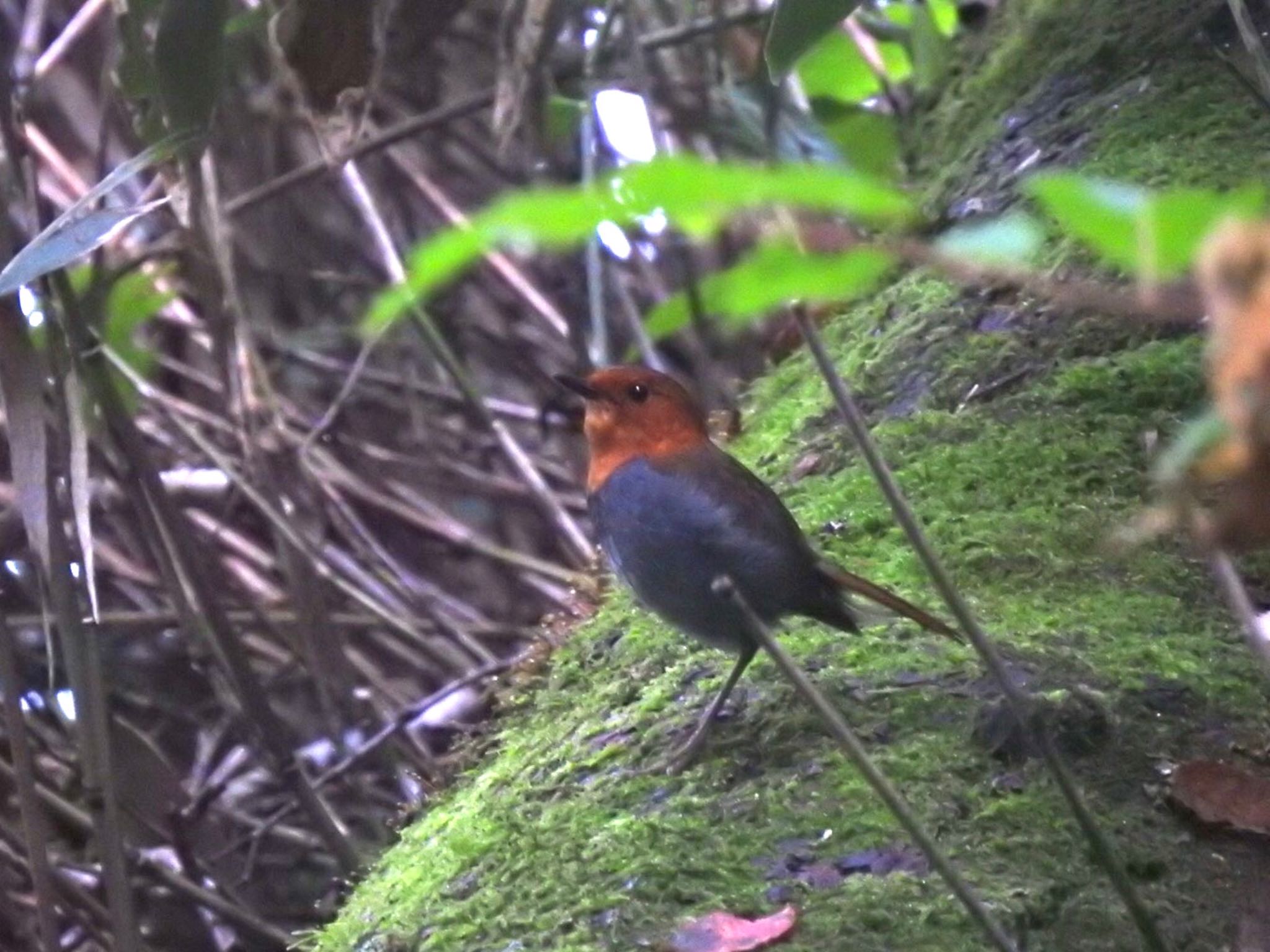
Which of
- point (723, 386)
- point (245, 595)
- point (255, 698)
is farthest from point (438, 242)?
point (723, 386)

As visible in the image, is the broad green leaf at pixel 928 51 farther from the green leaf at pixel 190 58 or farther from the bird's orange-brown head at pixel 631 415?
the green leaf at pixel 190 58

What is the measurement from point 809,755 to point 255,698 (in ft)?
4.32

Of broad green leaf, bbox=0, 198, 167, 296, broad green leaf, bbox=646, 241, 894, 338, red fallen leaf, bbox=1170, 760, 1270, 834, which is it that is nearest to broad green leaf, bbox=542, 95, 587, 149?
broad green leaf, bbox=0, 198, 167, 296

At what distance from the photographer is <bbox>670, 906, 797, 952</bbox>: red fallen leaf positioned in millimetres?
1525

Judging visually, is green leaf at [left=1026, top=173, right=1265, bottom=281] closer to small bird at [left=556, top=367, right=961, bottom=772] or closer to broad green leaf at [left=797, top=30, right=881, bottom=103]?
small bird at [left=556, top=367, right=961, bottom=772]

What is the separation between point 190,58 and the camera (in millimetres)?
2170

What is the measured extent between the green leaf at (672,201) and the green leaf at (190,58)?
1707 millimetres

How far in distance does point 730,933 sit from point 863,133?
8.62 feet

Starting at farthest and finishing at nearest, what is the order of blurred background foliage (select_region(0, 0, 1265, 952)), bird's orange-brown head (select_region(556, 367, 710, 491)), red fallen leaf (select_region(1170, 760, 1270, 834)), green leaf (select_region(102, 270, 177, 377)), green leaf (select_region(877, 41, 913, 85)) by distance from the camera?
green leaf (select_region(877, 41, 913, 85)) < green leaf (select_region(102, 270, 177, 377)) < bird's orange-brown head (select_region(556, 367, 710, 491)) < blurred background foliage (select_region(0, 0, 1265, 952)) < red fallen leaf (select_region(1170, 760, 1270, 834))

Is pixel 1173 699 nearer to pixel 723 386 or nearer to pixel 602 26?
pixel 602 26

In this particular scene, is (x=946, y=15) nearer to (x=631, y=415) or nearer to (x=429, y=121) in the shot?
(x=429, y=121)

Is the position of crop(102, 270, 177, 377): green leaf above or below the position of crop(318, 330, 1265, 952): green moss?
above

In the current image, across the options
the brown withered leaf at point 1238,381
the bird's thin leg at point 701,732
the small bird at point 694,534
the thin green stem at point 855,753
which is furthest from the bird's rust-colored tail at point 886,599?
the brown withered leaf at point 1238,381

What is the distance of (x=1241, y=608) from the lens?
1041 millimetres
